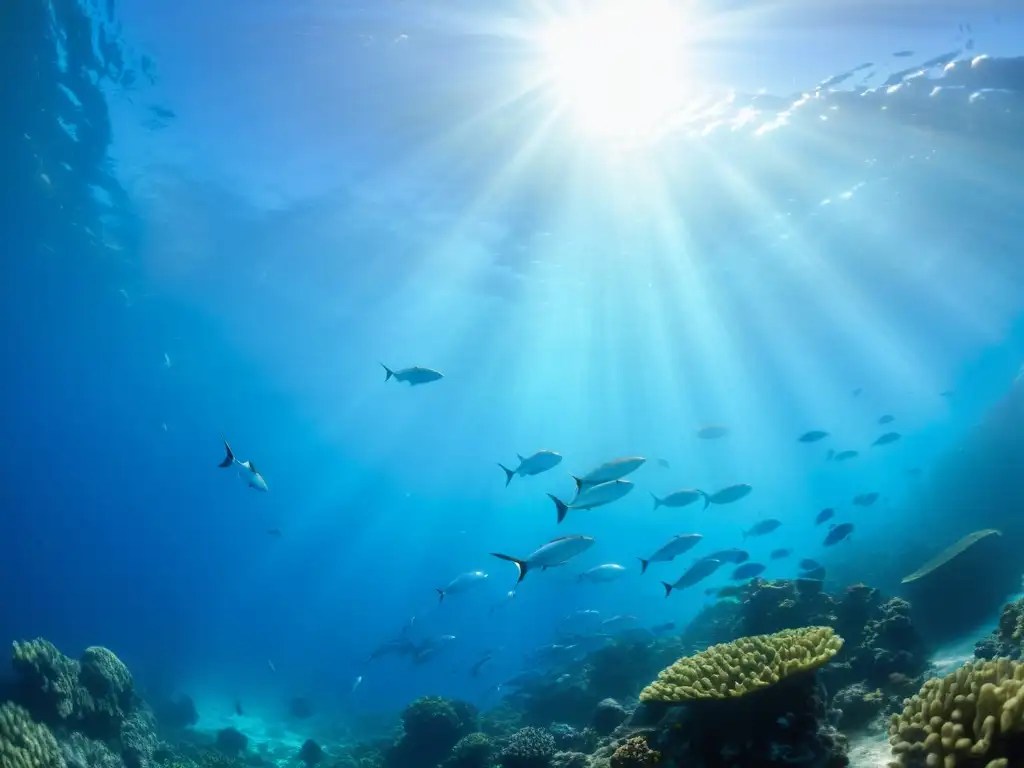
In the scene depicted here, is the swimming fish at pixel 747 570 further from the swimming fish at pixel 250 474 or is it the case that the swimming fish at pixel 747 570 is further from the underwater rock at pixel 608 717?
the swimming fish at pixel 250 474

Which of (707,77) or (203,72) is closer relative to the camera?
(707,77)

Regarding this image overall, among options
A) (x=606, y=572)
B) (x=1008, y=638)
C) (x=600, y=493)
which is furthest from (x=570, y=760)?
(x=606, y=572)

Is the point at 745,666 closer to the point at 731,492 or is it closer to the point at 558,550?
the point at 558,550

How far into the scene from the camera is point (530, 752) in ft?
23.1

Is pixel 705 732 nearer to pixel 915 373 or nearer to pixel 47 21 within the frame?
pixel 47 21

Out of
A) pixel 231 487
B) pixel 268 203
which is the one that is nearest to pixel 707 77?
pixel 268 203

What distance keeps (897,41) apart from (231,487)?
337 feet

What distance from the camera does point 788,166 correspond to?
2067 centimetres

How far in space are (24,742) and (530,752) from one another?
7.56 m

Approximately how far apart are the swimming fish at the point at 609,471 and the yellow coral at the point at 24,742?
8.72 metres

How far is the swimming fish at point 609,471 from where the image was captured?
7.50m

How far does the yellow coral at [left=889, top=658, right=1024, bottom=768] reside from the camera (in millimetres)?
2980

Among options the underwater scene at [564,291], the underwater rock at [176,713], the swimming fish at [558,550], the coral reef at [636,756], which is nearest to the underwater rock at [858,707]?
the underwater scene at [564,291]

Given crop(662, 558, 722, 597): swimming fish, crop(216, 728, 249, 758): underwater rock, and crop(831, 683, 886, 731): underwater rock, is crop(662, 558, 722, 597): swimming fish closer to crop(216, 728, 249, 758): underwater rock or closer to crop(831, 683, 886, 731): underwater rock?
crop(831, 683, 886, 731): underwater rock
